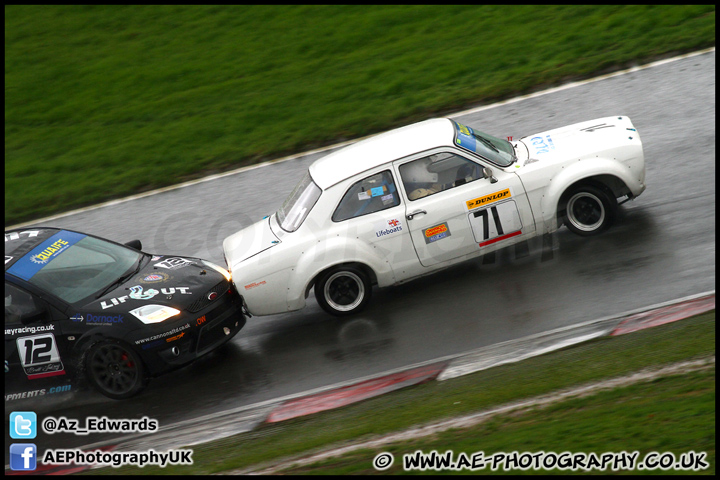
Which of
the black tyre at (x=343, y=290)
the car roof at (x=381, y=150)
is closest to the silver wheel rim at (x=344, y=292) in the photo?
the black tyre at (x=343, y=290)

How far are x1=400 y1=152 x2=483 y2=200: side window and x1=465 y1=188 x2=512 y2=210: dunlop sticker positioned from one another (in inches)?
9.8

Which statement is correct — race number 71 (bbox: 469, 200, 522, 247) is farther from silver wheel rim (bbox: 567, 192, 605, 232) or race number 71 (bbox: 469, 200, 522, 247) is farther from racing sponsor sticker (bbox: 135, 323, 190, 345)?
racing sponsor sticker (bbox: 135, 323, 190, 345)

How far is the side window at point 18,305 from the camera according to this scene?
798cm

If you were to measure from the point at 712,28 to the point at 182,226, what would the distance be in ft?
33.7

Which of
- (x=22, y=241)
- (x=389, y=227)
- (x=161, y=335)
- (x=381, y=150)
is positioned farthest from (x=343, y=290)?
(x=22, y=241)

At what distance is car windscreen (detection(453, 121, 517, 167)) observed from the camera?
8625mm

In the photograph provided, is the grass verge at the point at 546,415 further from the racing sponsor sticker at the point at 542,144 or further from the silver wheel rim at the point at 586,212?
the racing sponsor sticker at the point at 542,144

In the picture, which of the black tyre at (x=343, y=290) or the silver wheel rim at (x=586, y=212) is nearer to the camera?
the black tyre at (x=343, y=290)

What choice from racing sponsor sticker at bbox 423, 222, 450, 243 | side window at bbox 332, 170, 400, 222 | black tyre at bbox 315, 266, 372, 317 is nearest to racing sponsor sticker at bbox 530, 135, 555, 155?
racing sponsor sticker at bbox 423, 222, 450, 243

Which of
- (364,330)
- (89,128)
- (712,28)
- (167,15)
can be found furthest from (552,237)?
(167,15)

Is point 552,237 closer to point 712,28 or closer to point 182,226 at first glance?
point 182,226

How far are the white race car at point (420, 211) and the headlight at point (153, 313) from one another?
847 millimetres

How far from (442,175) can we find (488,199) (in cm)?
59

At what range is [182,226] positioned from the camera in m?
11.9
